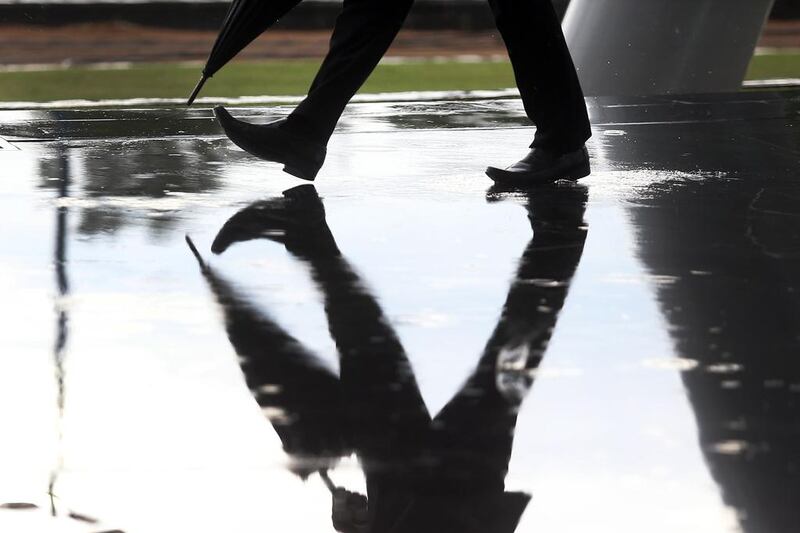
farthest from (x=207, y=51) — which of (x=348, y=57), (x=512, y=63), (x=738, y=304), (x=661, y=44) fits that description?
(x=738, y=304)

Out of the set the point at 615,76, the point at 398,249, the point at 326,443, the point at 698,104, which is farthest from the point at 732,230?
the point at 615,76

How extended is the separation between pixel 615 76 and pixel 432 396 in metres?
4.87

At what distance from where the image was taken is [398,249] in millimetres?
2586

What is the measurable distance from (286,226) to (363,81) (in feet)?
1.89

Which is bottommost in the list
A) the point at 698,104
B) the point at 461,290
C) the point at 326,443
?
the point at 698,104

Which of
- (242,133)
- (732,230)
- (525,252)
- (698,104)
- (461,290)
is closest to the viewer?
(461,290)

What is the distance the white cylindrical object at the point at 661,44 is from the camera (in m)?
6.30

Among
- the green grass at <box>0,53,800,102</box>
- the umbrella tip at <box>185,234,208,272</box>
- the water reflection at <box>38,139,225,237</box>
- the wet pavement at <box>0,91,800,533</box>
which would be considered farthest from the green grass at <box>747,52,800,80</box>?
the umbrella tip at <box>185,234,208,272</box>

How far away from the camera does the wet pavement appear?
140 centimetres

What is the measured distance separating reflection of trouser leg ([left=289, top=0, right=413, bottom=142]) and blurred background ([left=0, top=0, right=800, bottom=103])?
8.79 meters

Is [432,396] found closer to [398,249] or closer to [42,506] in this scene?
[42,506]

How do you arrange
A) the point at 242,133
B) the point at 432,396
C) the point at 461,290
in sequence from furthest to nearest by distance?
the point at 242,133 < the point at 461,290 < the point at 432,396

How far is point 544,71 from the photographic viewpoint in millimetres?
3236

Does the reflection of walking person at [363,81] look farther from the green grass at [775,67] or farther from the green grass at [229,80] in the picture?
the green grass at [775,67]
